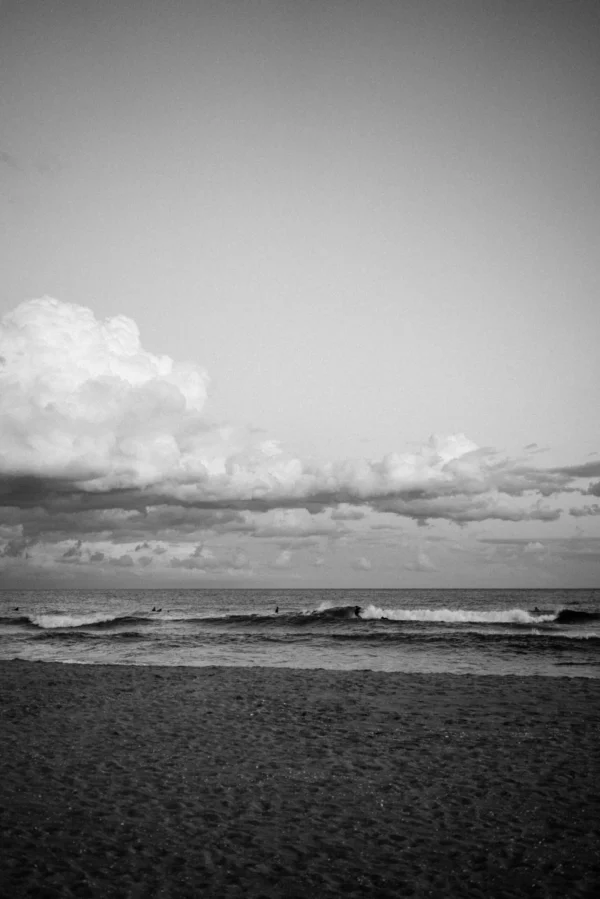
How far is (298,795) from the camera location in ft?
Result: 33.1

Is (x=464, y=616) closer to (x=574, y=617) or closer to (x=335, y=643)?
(x=574, y=617)

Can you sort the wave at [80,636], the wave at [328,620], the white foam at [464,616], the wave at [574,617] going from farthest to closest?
the white foam at [464,616], the wave at [574,617], the wave at [328,620], the wave at [80,636]

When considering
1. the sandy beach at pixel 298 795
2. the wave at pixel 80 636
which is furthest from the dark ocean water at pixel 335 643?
the sandy beach at pixel 298 795

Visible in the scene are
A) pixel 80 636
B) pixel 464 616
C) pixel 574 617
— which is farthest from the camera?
pixel 464 616

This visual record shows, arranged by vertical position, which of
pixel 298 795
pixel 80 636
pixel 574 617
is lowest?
pixel 574 617

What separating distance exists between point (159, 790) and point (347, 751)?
442 cm

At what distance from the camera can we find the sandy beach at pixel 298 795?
287 inches

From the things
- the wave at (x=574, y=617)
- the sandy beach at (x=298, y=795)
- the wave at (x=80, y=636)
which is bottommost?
the wave at (x=574, y=617)

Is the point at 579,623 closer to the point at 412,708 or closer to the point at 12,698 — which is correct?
the point at 412,708

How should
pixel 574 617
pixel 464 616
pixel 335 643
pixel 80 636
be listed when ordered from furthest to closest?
pixel 464 616 → pixel 574 617 → pixel 80 636 → pixel 335 643

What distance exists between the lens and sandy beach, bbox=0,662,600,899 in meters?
7.30

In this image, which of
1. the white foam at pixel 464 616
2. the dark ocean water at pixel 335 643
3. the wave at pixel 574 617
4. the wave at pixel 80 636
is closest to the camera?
the dark ocean water at pixel 335 643

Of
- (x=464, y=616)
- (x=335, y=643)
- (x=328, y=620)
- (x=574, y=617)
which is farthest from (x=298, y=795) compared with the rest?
(x=574, y=617)

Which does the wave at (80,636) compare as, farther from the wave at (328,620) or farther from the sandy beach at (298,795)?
the sandy beach at (298,795)
